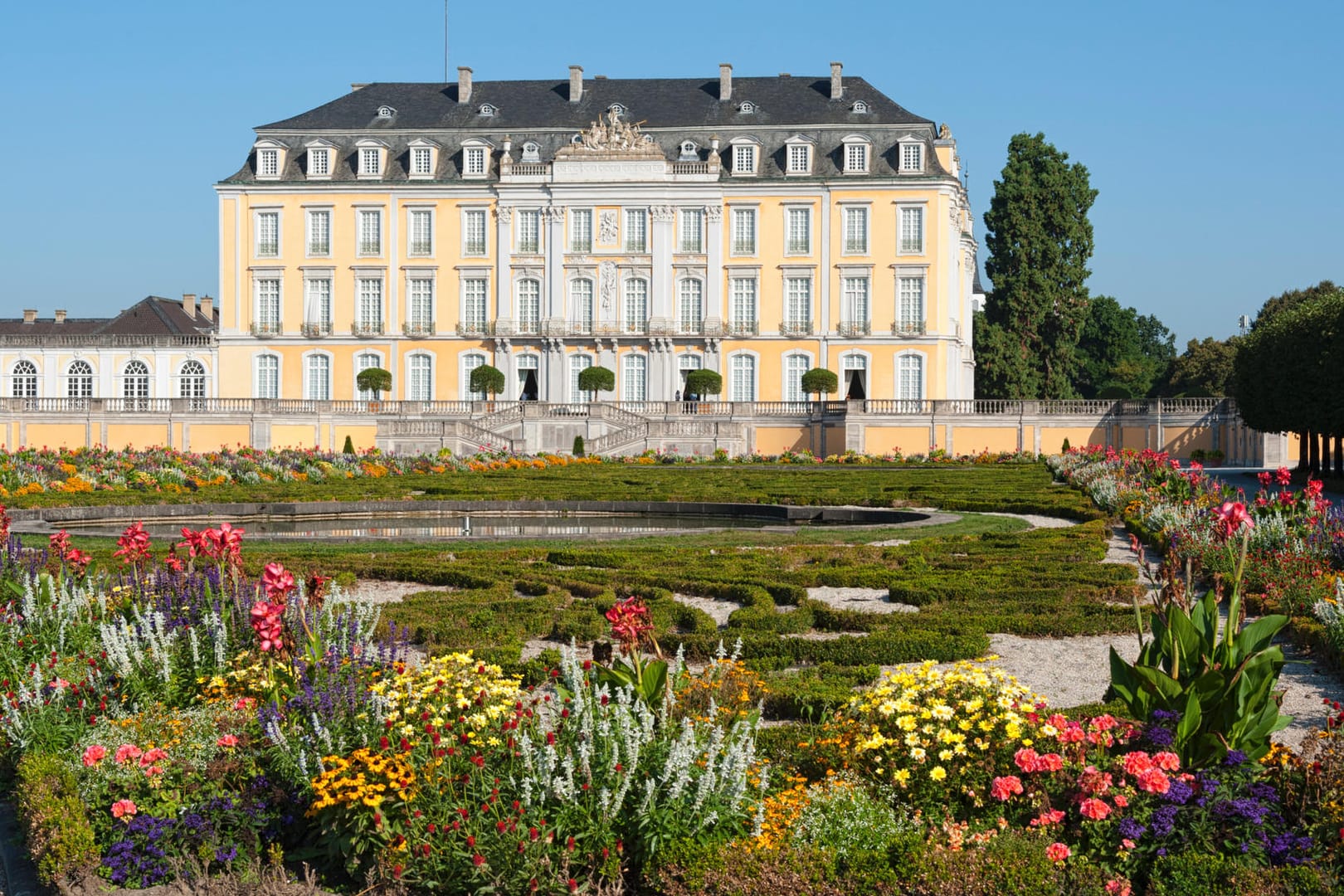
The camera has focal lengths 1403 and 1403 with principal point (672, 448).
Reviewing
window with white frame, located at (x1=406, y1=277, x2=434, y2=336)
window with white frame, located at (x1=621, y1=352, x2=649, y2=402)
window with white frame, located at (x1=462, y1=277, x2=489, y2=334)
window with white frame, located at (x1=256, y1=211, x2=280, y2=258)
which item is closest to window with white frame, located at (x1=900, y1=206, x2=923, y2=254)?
window with white frame, located at (x1=621, y1=352, x2=649, y2=402)

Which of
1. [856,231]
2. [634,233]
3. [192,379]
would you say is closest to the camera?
[856,231]

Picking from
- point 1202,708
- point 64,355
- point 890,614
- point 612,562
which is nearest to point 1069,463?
point 612,562

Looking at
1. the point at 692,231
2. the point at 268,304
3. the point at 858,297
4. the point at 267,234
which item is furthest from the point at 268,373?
the point at 858,297

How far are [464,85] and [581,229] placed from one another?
7.90 m

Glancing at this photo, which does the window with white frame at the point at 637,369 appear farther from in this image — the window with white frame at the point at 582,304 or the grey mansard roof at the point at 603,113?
the grey mansard roof at the point at 603,113

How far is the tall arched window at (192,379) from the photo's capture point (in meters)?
57.0

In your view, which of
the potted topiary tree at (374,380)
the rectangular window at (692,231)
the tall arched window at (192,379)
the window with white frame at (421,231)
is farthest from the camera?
the tall arched window at (192,379)

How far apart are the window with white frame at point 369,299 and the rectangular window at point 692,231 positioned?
37.1 ft

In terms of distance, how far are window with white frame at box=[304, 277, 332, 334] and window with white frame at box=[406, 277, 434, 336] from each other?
9.80 ft

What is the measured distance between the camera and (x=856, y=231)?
50.0 meters

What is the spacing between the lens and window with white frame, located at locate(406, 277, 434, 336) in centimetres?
5153

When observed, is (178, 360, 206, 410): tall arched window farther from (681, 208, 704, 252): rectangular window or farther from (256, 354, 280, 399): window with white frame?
(681, 208, 704, 252): rectangular window

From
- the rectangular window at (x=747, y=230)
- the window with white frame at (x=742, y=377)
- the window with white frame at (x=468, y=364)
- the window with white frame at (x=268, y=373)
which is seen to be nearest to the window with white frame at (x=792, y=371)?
the window with white frame at (x=742, y=377)

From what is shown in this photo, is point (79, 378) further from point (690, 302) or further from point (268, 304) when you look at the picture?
point (690, 302)
